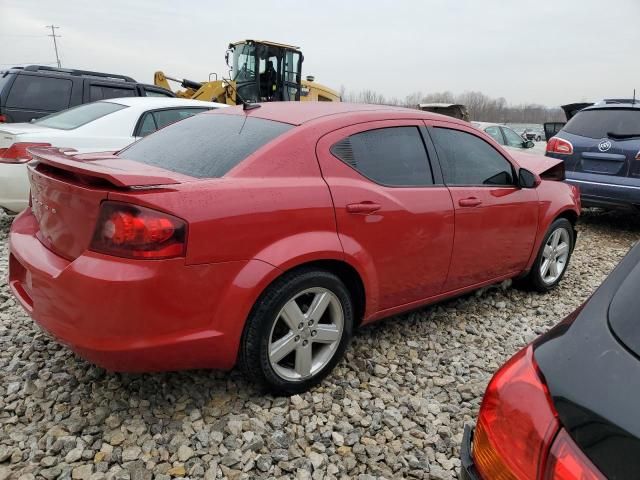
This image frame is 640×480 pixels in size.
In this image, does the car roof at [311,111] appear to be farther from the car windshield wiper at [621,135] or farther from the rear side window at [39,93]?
the rear side window at [39,93]

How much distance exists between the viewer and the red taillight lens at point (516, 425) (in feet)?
3.28

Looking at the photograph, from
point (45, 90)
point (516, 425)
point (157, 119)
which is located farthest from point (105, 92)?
point (516, 425)

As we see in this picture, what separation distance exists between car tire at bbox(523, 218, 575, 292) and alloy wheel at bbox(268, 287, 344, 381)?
7.14ft

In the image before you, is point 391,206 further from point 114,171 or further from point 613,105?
point 613,105

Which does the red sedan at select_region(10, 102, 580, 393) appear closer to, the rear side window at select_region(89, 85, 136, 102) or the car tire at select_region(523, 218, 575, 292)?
the car tire at select_region(523, 218, 575, 292)

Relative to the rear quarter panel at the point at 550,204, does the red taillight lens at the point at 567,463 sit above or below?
above

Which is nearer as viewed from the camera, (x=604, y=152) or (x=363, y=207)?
(x=363, y=207)

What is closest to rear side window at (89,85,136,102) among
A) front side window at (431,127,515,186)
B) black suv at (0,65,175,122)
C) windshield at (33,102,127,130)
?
black suv at (0,65,175,122)

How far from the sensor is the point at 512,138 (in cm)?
1050

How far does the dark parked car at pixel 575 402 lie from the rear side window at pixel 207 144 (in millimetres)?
1597

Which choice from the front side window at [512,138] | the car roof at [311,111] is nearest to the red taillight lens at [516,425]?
the car roof at [311,111]

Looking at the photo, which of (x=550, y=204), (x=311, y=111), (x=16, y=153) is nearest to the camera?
(x=311, y=111)

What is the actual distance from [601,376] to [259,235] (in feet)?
4.87

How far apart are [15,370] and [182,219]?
5.04 ft
